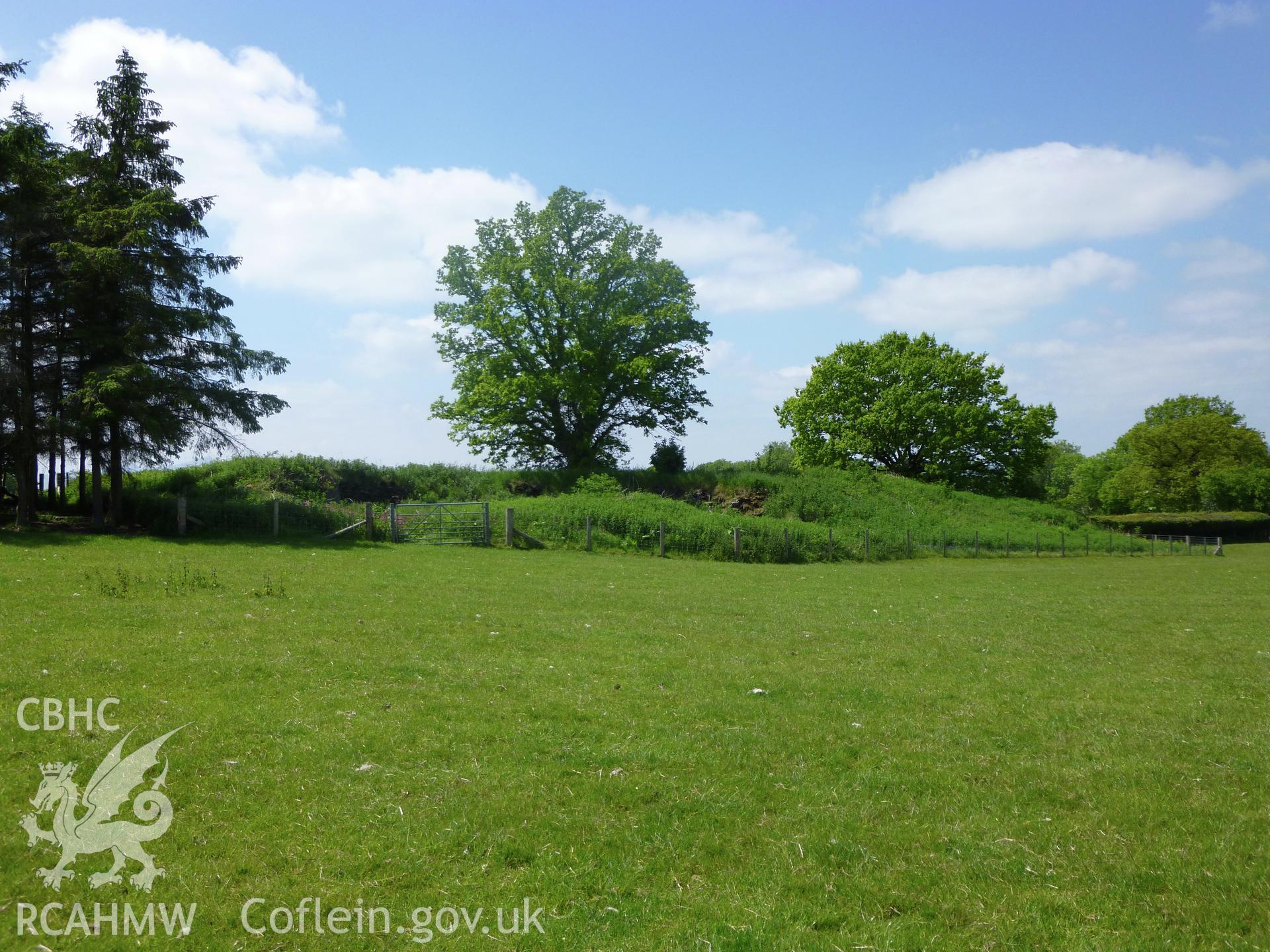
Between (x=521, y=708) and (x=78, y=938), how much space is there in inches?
178

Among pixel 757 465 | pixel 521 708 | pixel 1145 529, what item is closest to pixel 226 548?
pixel 521 708

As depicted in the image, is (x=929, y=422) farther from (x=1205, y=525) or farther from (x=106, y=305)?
(x=106, y=305)

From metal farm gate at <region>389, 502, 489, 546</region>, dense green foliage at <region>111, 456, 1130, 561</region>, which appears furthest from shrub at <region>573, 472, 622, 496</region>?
metal farm gate at <region>389, 502, 489, 546</region>

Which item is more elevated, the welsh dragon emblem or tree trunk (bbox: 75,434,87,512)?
tree trunk (bbox: 75,434,87,512)

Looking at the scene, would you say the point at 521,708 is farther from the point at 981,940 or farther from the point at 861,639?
the point at 861,639

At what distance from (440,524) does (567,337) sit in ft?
67.5

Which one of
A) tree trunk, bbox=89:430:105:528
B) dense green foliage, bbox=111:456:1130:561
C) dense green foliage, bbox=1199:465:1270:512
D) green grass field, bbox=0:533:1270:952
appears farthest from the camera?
dense green foliage, bbox=1199:465:1270:512

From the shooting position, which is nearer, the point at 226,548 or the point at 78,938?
the point at 78,938

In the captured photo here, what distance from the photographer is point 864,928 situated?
15.3 ft

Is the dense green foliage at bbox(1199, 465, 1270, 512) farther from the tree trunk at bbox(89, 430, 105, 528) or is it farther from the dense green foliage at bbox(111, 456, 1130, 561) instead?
the tree trunk at bbox(89, 430, 105, 528)

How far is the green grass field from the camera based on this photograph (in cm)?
483

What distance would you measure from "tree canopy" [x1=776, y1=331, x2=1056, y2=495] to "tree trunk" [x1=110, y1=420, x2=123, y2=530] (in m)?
51.7

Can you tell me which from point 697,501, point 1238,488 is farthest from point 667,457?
point 1238,488

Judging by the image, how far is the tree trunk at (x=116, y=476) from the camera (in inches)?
1213
